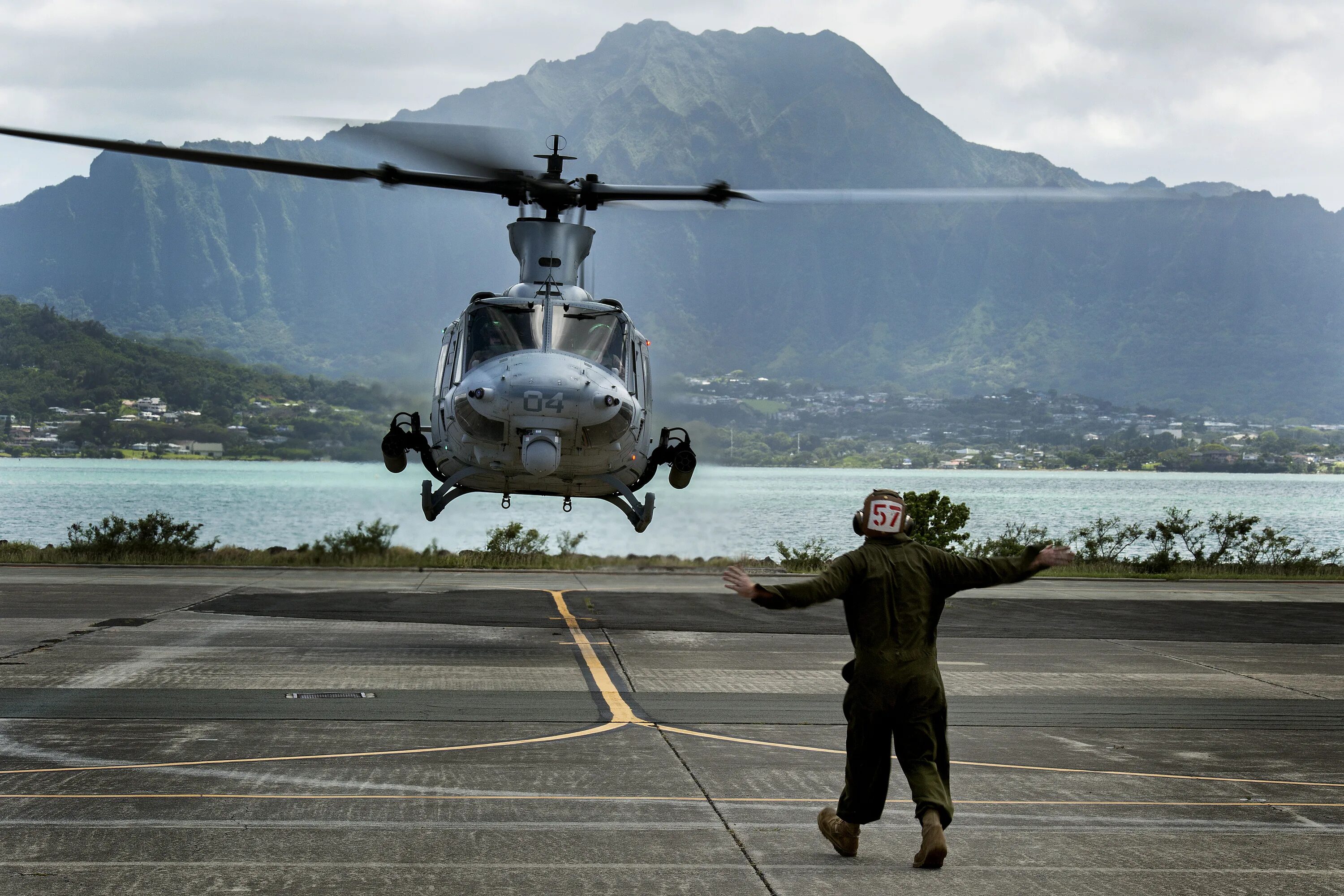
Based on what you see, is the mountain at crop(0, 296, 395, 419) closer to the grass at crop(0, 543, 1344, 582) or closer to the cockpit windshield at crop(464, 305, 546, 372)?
the grass at crop(0, 543, 1344, 582)

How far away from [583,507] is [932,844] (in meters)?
119

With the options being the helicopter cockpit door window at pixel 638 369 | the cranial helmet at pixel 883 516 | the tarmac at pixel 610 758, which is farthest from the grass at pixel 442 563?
the cranial helmet at pixel 883 516

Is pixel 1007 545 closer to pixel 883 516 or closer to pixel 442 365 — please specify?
pixel 442 365

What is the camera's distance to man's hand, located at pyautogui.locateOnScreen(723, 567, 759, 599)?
6613 mm

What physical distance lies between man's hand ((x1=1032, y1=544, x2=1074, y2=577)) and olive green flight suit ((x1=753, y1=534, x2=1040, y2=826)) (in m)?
0.04

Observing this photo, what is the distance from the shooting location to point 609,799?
8031 millimetres

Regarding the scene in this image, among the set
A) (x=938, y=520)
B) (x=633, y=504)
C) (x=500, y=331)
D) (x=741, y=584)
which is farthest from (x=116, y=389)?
(x=741, y=584)

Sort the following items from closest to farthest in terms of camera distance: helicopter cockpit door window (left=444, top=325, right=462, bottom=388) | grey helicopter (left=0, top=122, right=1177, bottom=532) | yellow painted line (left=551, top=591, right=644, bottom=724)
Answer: yellow painted line (left=551, top=591, right=644, bottom=724), grey helicopter (left=0, top=122, right=1177, bottom=532), helicopter cockpit door window (left=444, top=325, right=462, bottom=388)

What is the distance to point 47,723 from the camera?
10078mm

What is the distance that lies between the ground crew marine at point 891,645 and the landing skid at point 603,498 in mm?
11339

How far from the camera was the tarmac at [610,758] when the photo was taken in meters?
6.49

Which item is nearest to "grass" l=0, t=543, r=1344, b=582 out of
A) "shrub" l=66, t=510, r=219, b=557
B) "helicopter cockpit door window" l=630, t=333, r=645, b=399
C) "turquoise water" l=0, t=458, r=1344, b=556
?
"shrub" l=66, t=510, r=219, b=557

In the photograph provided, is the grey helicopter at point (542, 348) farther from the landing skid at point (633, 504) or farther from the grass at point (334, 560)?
the grass at point (334, 560)

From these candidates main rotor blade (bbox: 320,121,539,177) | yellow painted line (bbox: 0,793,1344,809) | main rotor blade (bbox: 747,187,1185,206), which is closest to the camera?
yellow painted line (bbox: 0,793,1344,809)
